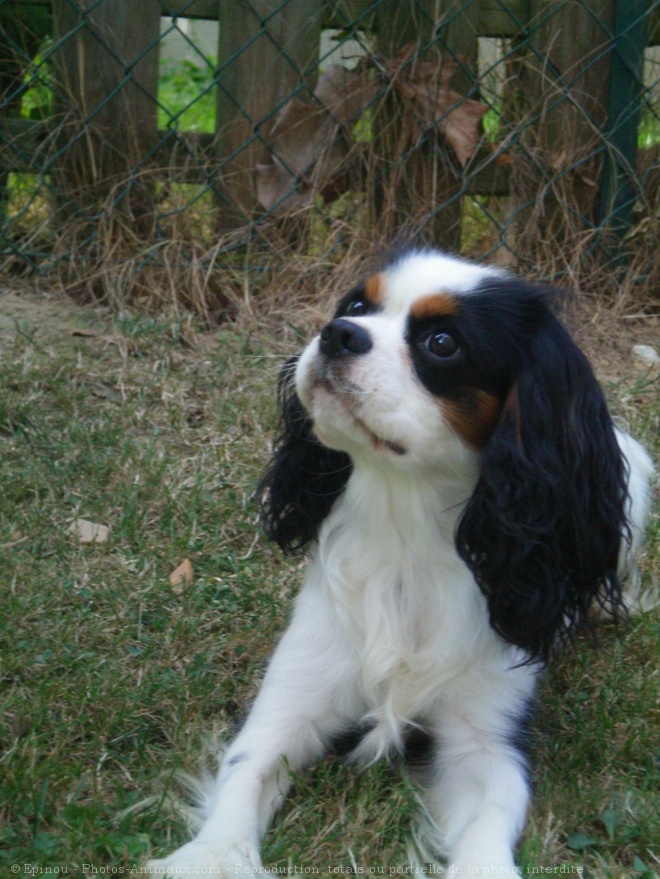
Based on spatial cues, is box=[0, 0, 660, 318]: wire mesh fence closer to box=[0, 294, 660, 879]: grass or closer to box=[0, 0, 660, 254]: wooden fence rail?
Answer: box=[0, 0, 660, 254]: wooden fence rail

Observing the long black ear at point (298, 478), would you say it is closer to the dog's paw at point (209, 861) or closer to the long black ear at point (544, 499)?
the long black ear at point (544, 499)

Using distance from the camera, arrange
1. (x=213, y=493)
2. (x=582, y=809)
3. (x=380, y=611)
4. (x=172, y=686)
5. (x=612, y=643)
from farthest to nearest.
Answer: (x=213, y=493) < (x=612, y=643) < (x=172, y=686) < (x=380, y=611) < (x=582, y=809)

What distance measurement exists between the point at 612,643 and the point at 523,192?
2.23 m

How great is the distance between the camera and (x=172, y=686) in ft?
8.13

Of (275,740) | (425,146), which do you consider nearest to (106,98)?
(425,146)

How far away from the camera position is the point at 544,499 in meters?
2.15

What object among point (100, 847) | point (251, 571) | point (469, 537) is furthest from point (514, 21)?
point (100, 847)

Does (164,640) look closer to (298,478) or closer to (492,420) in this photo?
(298,478)

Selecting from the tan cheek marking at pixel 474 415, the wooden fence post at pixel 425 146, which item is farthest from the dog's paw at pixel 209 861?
the wooden fence post at pixel 425 146

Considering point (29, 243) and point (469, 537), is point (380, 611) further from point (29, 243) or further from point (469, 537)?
point (29, 243)

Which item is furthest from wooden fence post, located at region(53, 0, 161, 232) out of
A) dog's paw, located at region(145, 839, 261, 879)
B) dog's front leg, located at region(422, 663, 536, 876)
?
dog's paw, located at region(145, 839, 261, 879)

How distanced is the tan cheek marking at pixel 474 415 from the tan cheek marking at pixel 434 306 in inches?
6.3

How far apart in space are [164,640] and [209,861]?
0.80m

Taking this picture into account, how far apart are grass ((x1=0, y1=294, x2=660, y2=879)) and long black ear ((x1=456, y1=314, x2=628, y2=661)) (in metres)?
0.37
